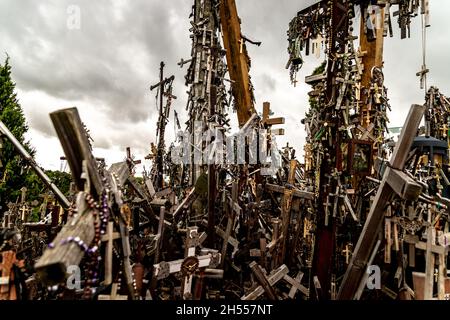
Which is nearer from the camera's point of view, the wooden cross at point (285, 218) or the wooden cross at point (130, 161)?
the wooden cross at point (285, 218)

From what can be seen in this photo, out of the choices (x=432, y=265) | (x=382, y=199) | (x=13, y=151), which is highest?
(x=13, y=151)

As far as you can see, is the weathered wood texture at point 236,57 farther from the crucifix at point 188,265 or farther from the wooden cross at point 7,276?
the wooden cross at point 7,276

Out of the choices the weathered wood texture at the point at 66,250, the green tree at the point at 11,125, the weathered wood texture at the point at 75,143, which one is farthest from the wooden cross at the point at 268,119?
the green tree at the point at 11,125

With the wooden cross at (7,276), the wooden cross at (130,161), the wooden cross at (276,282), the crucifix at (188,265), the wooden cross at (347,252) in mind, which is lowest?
the wooden cross at (276,282)

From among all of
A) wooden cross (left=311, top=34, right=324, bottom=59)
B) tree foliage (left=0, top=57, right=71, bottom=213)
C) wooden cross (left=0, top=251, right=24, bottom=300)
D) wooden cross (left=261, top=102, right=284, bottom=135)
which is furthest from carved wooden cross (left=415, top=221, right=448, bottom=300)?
tree foliage (left=0, top=57, right=71, bottom=213)

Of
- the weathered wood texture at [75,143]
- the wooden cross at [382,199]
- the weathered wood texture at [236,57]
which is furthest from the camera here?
the weathered wood texture at [236,57]

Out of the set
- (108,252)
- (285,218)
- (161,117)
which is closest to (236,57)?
(161,117)

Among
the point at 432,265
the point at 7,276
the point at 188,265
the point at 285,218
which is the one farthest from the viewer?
the point at 285,218

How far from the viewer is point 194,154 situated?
7332 mm

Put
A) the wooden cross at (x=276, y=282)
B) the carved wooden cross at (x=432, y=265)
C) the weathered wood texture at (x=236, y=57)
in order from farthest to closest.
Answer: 1. the weathered wood texture at (x=236, y=57)
2. the wooden cross at (x=276, y=282)
3. the carved wooden cross at (x=432, y=265)

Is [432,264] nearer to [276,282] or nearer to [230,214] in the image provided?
[276,282]

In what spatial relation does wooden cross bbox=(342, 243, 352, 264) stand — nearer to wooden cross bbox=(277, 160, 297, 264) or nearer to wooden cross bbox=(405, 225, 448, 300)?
wooden cross bbox=(277, 160, 297, 264)

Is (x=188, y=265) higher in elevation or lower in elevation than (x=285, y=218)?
lower
